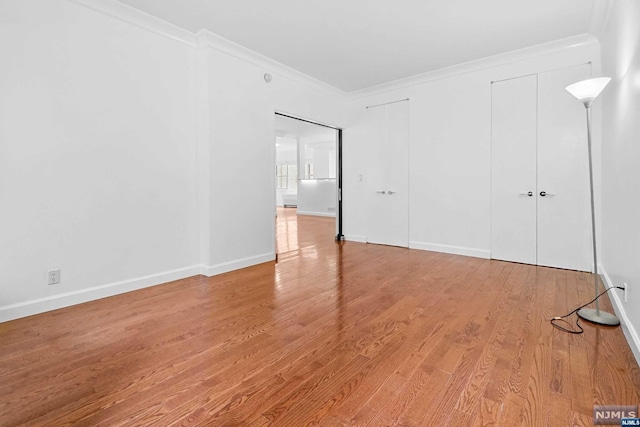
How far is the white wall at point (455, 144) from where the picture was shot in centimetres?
427

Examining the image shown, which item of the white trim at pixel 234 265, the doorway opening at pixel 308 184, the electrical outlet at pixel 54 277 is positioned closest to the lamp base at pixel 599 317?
the white trim at pixel 234 265

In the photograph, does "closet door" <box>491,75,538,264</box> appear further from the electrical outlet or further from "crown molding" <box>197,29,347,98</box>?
the electrical outlet

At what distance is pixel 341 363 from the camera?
1.85m

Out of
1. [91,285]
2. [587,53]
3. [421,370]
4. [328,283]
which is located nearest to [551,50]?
[587,53]

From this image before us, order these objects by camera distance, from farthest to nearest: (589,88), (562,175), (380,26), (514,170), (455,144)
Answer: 1. (455,144)
2. (514,170)
3. (562,175)
4. (380,26)
5. (589,88)

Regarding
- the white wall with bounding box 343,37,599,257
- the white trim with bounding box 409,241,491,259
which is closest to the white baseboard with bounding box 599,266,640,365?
the white trim with bounding box 409,241,491,259

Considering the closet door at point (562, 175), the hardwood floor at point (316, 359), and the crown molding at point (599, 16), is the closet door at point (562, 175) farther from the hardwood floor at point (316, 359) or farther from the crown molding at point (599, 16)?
the hardwood floor at point (316, 359)

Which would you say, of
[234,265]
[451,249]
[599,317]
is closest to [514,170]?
[451,249]

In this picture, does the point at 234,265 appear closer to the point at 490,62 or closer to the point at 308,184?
the point at 490,62

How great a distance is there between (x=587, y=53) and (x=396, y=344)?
4193mm

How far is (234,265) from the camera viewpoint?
3953 mm

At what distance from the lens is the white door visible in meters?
5.31

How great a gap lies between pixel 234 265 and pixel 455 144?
3.63 meters

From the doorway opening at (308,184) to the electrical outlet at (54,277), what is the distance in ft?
9.15
